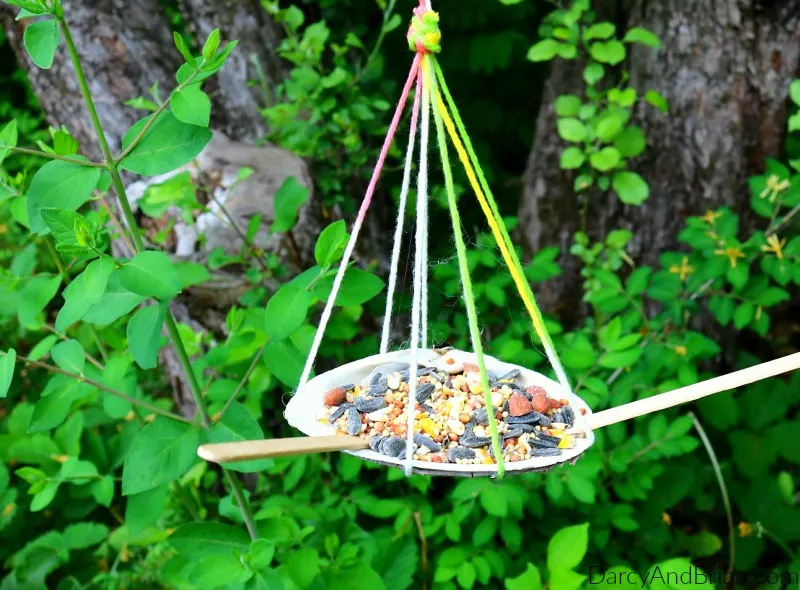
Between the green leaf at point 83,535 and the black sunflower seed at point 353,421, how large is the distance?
1.15 m

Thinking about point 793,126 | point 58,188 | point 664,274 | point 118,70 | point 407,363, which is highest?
point 118,70

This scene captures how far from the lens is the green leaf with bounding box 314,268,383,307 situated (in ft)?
3.69

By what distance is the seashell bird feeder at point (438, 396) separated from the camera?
851mm

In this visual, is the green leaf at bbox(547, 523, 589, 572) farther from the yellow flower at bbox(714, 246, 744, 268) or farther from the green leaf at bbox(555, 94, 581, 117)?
the green leaf at bbox(555, 94, 581, 117)

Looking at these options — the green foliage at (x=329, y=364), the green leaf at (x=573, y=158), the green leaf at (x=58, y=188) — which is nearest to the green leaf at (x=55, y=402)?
the green foliage at (x=329, y=364)

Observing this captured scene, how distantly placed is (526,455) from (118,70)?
180cm

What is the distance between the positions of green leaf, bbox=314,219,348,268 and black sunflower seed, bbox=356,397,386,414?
215mm

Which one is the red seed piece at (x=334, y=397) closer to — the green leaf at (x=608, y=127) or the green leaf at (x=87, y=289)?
the green leaf at (x=87, y=289)

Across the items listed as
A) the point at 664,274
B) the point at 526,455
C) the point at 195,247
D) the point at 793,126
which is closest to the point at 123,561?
the point at 195,247

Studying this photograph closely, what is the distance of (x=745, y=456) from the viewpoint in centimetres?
217

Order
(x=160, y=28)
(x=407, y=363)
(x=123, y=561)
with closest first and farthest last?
(x=407, y=363)
(x=123, y=561)
(x=160, y=28)

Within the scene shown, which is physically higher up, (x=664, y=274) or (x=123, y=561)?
(x=664, y=274)

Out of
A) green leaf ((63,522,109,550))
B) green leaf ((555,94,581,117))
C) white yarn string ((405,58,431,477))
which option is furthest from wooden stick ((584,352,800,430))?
green leaf ((63,522,109,550))

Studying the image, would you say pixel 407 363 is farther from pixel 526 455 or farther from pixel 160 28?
pixel 160 28
